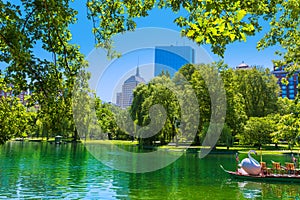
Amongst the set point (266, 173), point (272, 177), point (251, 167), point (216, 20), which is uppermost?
point (216, 20)

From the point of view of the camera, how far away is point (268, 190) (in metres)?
15.3

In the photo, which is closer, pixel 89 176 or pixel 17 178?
pixel 17 178

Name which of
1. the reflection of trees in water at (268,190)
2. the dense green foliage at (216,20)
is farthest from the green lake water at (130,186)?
the dense green foliage at (216,20)

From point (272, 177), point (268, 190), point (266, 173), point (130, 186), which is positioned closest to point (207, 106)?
point (266, 173)

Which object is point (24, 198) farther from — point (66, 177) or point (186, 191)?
point (186, 191)

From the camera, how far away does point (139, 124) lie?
46719 millimetres

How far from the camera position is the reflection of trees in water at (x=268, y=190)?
14.0 m

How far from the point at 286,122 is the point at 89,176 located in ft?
38.0

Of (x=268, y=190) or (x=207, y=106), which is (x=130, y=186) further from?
(x=207, y=106)

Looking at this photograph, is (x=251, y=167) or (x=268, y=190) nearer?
(x=268, y=190)

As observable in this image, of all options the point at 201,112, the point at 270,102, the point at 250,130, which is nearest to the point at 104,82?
the point at 201,112

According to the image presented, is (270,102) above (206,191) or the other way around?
above

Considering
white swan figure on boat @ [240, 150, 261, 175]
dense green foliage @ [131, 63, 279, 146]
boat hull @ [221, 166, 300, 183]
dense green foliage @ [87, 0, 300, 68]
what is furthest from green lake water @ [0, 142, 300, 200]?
dense green foliage @ [131, 63, 279, 146]

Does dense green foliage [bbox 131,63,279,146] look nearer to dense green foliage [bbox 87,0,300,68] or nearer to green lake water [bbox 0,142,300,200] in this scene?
green lake water [bbox 0,142,300,200]
